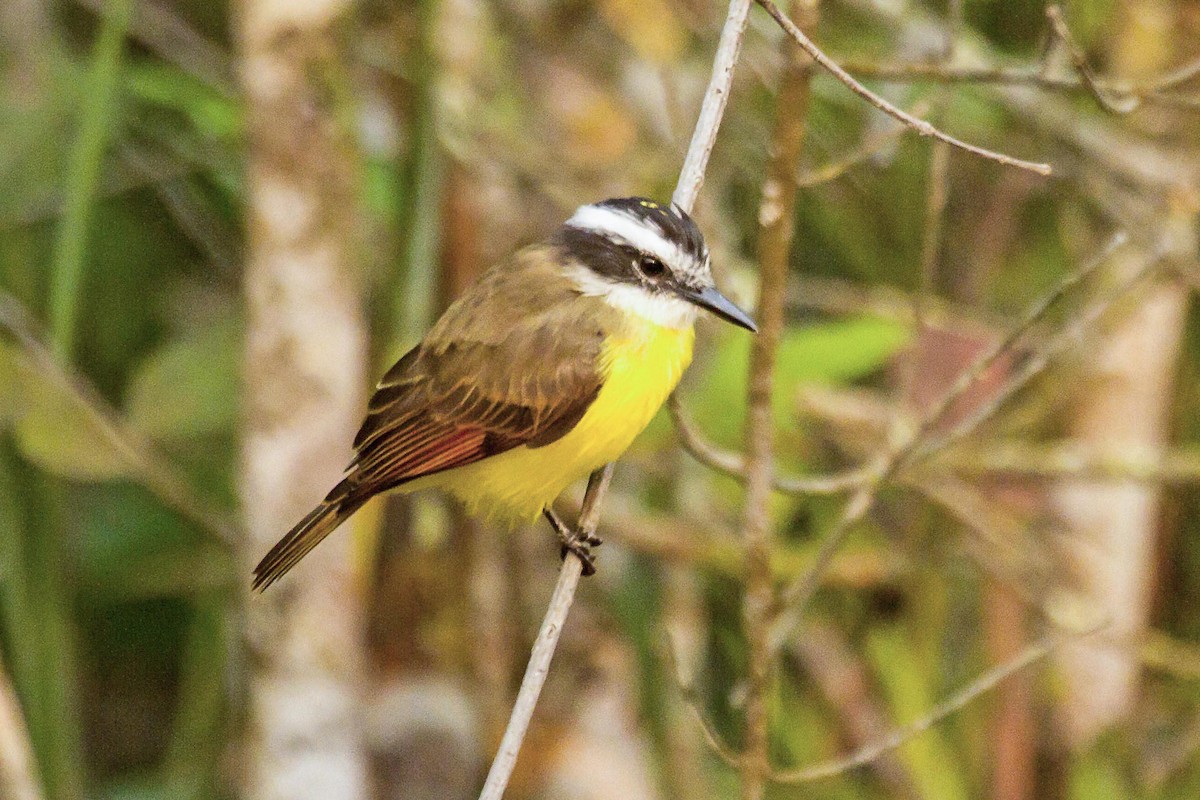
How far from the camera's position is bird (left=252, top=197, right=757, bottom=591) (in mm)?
2604

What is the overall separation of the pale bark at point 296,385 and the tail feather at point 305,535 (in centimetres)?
50

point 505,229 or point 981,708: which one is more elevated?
point 505,229

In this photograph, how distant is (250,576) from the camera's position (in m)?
3.12

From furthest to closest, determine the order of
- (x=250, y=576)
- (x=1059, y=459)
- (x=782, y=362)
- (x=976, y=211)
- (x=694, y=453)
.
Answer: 1. (x=976, y=211)
2. (x=1059, y=459)
3. (x=782, y=362)
4. (x=250, y=576)
5. (x=694, y=453)

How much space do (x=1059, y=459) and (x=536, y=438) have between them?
1695 mm

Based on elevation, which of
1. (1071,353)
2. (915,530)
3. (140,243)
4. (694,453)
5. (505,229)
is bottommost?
(694,453)

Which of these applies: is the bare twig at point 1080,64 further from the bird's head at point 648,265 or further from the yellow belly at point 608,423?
the yellow belly at point 608,423

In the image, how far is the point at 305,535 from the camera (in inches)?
103

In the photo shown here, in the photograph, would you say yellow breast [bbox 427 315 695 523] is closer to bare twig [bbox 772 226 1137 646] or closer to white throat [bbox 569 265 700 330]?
white throat [bbox 569 265 700 330]

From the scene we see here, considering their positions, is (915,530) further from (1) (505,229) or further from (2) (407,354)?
(2) (407,354)

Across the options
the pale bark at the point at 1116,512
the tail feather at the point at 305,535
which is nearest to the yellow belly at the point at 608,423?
the tail feather at the point at 305,535

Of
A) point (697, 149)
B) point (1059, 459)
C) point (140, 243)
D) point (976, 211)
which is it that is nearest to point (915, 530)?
point (1059, 459)

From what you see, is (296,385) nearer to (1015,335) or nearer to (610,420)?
(610,420)

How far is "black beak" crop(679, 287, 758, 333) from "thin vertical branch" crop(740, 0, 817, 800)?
0.05 metres
